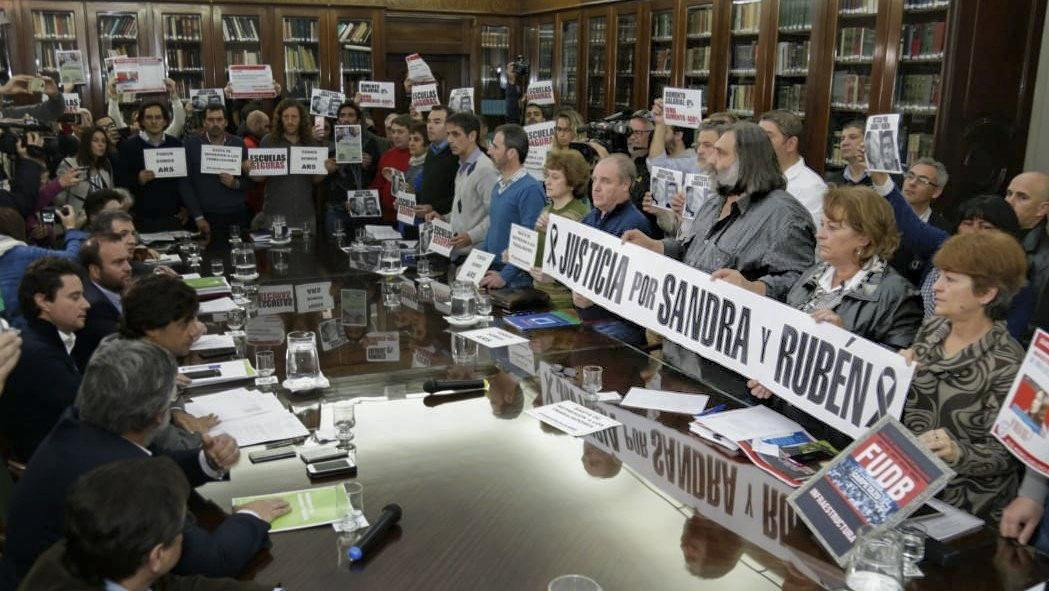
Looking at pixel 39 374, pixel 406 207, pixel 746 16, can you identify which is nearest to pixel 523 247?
pixel 406 207

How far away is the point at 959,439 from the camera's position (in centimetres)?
212

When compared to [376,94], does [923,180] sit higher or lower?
lower

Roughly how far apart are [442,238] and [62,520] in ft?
9.89

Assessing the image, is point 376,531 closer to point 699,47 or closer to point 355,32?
point 699,47

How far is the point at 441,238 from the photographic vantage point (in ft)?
15.1

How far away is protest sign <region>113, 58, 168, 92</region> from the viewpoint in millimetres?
6918

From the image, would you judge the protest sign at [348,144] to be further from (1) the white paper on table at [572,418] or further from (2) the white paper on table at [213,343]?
(1) the white paper on table at [572,418]

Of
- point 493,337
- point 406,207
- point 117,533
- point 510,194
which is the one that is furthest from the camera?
point 406,207

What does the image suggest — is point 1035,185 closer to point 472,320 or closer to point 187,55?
point 472,320

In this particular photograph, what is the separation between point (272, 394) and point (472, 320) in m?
1.01

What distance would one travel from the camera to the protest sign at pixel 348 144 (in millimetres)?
6191

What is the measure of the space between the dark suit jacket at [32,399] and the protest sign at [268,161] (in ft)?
11.7

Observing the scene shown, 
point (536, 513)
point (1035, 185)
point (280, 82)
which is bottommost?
point (536, 513)

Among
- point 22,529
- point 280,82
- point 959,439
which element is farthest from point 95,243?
point 280,82
